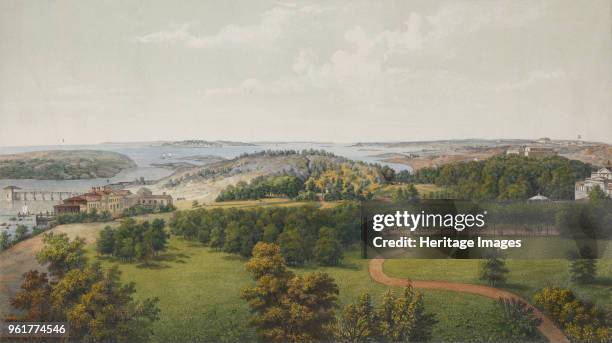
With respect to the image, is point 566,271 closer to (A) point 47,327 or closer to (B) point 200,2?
(B) point 200,2

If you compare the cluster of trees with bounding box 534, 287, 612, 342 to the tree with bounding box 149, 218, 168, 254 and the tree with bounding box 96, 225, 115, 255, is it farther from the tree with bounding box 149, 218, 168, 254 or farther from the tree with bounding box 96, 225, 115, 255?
the tree with bounding box 96, 225, 115, 255

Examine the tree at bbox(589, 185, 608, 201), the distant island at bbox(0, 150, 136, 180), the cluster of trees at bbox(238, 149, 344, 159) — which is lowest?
the tree at bbox(589, 185, 608, 201)

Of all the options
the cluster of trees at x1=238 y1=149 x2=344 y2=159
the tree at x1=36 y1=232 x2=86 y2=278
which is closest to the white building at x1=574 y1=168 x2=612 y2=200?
the cluster of trees at x1=238 y1=149 x2=344 y2=159

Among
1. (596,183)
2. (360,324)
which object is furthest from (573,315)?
(360,324)

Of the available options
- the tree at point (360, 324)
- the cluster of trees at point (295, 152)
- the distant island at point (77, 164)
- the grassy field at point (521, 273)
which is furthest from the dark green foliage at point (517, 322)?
the distant island at point (77, 164)

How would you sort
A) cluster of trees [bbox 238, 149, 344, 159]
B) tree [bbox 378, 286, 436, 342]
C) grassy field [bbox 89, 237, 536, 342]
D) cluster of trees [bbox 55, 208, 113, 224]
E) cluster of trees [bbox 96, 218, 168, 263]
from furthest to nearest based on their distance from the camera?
cluster of trees [bbox 238, 149, 344, 159]
cluster of trees [bbox 55, 208, 113, 224]
cluster of trees [bbox 96, 218, 168, 263]
grassy field [bbox 89, 237, 536, 342]
tree [bbox 378, 286, 436, 342]
